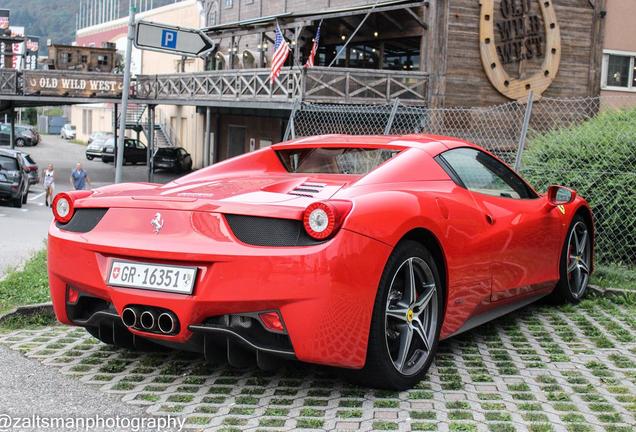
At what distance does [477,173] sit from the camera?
5.45 metres

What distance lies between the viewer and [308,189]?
4445mm

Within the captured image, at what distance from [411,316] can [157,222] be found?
145 cm

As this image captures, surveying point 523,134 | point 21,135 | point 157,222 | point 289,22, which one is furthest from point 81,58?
point 157,222

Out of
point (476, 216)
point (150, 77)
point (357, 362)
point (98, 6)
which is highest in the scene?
point (98, 6)

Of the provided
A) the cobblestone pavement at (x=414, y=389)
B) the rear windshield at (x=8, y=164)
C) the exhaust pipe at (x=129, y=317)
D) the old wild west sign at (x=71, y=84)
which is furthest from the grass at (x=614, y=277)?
the old wild west sign at (x=71, y=84)

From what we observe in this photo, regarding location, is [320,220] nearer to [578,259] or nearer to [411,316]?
[411,316]

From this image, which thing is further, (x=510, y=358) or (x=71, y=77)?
(x=71, y=77)

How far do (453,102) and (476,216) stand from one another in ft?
64.8

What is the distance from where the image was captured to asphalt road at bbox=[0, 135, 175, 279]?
36.1ft

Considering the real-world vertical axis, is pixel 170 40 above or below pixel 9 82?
below

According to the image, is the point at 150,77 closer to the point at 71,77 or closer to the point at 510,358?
the point at 71,77

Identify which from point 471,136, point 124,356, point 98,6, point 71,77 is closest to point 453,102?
point 471,136

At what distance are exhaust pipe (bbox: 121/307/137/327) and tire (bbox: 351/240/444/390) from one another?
3.76 feet

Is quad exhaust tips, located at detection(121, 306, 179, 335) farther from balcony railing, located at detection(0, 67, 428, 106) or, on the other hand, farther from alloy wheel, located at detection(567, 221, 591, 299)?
balcony railing, located at detection(0, 67, 428, 106)
